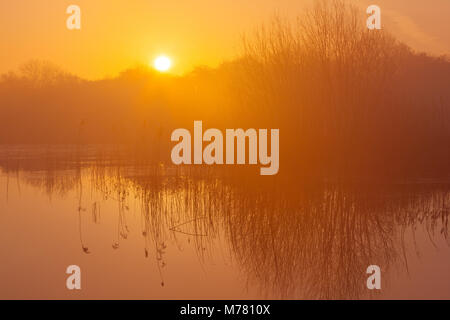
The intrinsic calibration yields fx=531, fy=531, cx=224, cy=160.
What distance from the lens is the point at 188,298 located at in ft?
10.6

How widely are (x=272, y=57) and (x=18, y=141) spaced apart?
965 cm

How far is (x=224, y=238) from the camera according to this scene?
4434 mm

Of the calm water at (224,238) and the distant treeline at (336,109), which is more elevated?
the distant treeline at (336,109)

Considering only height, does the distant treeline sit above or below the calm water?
above

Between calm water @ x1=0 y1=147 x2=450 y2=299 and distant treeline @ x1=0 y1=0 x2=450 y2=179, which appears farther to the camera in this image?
distant treeline @ x1=0 y1=0 x2=450 y2=179

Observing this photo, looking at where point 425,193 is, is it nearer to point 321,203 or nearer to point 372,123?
point 321,203

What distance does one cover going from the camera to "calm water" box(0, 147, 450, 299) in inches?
135

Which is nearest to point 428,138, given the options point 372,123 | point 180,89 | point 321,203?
point 372,123

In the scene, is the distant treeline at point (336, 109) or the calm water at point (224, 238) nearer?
the calm water at point (224, 238)

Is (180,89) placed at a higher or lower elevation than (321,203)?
higher

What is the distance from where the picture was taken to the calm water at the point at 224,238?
3.42m

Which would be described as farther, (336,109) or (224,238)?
(336,109)
